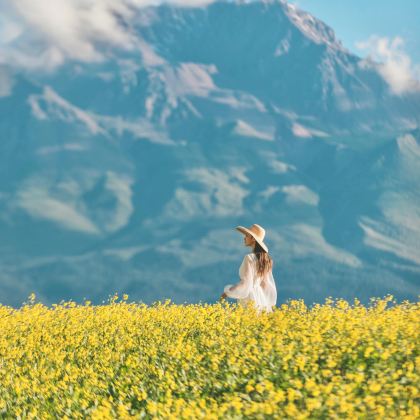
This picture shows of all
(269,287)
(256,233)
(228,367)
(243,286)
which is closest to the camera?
(228,367)

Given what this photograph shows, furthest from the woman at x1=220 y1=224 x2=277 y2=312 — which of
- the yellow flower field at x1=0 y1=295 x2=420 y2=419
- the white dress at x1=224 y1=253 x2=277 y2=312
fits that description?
the yellow flower field at x1=0 y1=295 x2=420 y2=419

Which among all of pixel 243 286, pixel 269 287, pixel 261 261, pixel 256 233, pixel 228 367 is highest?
pixel 256 233

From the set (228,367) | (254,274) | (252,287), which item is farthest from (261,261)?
(228,367)

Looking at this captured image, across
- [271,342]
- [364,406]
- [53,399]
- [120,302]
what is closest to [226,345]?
[271,342]

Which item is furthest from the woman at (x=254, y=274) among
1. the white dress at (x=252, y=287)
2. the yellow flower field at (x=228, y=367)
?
the yellow flower field at (x=228, y=367)

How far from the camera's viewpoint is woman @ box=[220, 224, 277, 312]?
17.1 m

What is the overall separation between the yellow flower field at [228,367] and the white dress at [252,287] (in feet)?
1.19

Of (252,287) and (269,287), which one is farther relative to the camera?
(269,287)

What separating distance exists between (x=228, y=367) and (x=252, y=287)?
495cm

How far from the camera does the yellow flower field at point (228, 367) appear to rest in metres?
9.56

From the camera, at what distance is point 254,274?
1725cm

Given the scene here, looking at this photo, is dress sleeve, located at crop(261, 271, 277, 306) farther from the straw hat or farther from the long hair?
the straw hat

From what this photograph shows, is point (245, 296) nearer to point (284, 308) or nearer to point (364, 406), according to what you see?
point (284, 308)

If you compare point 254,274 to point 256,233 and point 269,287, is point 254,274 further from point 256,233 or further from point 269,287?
point 256,233
